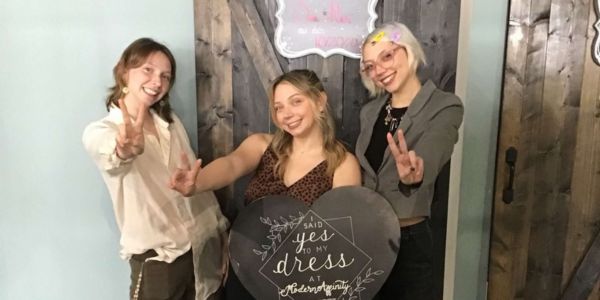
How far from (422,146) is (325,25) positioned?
0.43m

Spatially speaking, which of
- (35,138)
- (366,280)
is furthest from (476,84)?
(35,138)

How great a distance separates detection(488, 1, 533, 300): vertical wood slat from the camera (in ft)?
5.41

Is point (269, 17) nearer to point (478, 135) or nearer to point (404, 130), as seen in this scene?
point (404, 130)

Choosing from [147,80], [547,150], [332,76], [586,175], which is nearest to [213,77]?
[147,80]

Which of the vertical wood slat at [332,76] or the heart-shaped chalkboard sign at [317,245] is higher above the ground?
the vertical wood slat at [332,76]

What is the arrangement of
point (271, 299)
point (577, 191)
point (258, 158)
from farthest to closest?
point (577, 191)
point (258, 158)
point (271, 299)

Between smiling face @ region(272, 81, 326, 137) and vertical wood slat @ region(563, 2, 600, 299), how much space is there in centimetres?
89

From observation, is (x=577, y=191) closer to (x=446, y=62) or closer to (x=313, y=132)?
(x=446, y=62)

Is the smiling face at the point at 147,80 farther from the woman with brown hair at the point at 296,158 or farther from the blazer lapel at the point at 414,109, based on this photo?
the blazer lapel at the point at 414,109

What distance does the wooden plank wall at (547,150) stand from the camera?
1646mm

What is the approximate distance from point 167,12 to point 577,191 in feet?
4.69

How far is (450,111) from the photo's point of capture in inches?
56.1

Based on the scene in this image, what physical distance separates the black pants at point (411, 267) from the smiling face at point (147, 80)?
30.0 inches

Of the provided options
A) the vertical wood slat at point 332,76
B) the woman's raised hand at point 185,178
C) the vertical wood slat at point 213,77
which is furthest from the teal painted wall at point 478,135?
the woman's raised hand at point 185,178
